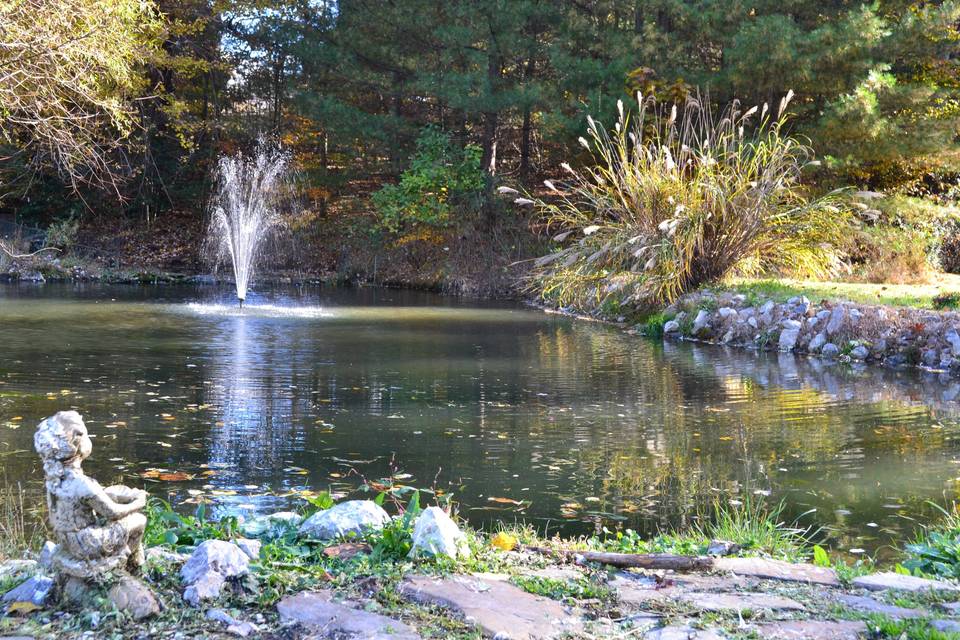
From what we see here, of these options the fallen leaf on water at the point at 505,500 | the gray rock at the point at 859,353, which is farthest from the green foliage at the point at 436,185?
the fallen leaf on water at the point at 505,500

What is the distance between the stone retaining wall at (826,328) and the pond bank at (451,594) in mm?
7765

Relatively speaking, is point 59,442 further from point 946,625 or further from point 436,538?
point 946,625

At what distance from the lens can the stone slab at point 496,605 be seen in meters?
3.01

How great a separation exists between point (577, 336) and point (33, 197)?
19.5 metres

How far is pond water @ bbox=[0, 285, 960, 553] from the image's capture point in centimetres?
544

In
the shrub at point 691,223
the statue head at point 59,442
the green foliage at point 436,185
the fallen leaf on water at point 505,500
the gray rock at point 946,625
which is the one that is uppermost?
the green foliage at point 436,185

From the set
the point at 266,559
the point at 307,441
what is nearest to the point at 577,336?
the point at 307,441

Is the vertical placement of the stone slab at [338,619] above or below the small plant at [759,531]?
above

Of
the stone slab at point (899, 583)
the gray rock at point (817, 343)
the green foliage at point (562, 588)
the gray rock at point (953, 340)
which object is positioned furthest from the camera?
the gray rock at point (817, 343)

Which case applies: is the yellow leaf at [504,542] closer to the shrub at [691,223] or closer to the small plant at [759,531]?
the small plant at [759,531]

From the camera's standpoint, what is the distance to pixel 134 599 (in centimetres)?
306

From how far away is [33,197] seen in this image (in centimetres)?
2708

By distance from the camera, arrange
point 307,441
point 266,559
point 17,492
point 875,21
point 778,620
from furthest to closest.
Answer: point 875,21 → point 307,441 → point 17,492 → point 266,559 → point 778,620

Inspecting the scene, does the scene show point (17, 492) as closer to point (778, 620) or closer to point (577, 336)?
point (778, 620)
